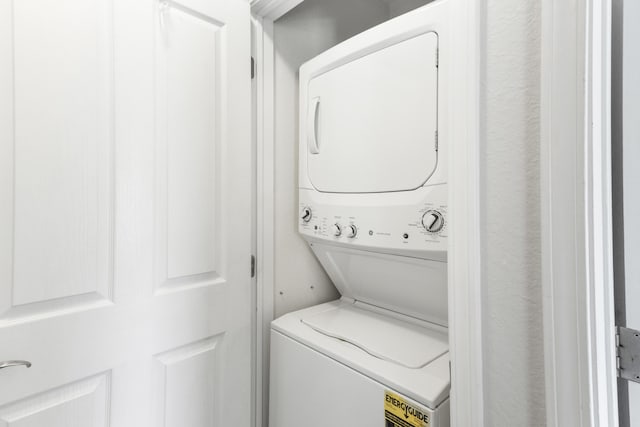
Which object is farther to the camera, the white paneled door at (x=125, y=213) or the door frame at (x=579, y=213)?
the white paneled door at (x=125, y=213)

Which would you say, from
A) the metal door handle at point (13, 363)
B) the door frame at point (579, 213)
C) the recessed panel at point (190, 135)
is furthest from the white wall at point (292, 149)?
the door frame at point (579, 213)

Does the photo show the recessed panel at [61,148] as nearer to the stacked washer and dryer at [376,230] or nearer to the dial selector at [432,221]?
the stacked washer and dryer at [376,230]

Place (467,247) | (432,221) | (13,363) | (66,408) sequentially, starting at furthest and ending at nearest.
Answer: (432,221), (66,408), (13,363), (467,247)

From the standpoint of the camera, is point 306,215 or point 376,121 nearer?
point 376,121

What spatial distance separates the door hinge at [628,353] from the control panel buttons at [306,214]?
1.15 m

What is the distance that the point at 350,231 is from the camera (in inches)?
53.8

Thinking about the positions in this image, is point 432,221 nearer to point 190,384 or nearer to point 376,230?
point 376,230

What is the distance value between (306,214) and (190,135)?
0.62m

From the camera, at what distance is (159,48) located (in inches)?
45.6

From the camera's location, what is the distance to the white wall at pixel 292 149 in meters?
1.65

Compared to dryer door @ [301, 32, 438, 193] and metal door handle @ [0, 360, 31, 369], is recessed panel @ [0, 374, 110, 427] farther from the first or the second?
dryer door @ [301, 32, 438, 193]

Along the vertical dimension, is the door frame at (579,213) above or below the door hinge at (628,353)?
above

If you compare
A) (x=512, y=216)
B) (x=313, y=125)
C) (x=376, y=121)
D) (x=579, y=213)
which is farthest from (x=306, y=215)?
(x=579, y=213)

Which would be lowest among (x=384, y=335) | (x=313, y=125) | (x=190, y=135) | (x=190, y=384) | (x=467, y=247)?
(x=190, y=384)
